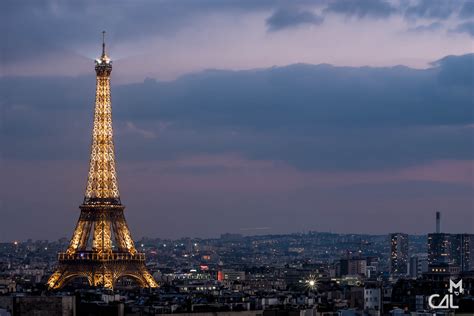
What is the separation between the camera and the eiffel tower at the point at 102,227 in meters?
90.7

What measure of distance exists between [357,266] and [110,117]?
6899cm

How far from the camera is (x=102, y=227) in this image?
91375 millimetres

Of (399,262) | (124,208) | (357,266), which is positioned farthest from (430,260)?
(124,208)

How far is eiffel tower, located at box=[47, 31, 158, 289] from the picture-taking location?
90.7m

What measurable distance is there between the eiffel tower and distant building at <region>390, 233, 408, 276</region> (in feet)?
238

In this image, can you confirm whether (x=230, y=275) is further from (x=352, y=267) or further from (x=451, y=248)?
(x=451, y=248)

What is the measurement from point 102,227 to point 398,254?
99413mm

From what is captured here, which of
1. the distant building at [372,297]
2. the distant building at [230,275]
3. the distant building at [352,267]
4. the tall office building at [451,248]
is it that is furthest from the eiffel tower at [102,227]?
the tall office building at [451,248]

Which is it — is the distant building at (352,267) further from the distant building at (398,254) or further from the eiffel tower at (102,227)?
the eiffel tower at (102,227)

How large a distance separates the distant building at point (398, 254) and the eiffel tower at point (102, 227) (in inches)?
2861

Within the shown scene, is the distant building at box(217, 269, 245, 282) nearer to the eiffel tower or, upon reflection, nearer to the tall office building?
the tall office building

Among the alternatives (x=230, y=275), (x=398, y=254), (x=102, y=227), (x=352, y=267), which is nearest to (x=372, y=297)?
(x=102, y=227)

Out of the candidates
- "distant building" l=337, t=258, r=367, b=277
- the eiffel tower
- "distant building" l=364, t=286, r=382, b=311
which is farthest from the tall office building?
"distant building" l=364, t=286, r=382, b=311

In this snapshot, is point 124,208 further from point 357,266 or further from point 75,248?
point 357,266
